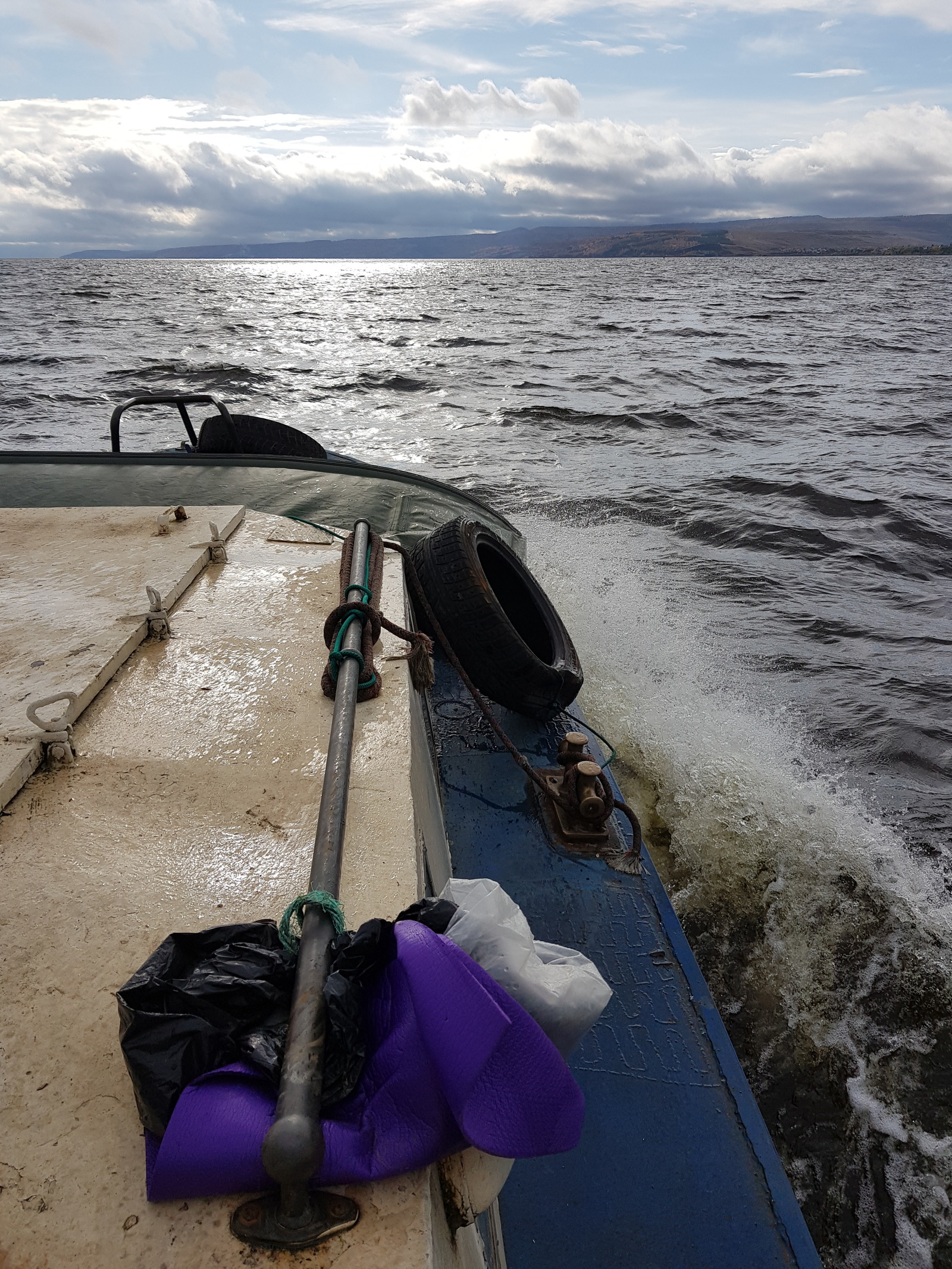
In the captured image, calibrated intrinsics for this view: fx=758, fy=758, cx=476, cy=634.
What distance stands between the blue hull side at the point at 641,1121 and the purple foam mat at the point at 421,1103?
0.98m

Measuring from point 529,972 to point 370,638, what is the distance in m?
1.38

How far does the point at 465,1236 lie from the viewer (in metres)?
1.30

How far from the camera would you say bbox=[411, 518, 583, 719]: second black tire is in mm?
3299

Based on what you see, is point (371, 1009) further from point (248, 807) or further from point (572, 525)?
point (572, 525)

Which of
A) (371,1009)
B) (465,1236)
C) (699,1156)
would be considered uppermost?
(371,1009)

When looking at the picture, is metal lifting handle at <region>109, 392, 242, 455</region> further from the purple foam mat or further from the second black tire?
the purple foam mat

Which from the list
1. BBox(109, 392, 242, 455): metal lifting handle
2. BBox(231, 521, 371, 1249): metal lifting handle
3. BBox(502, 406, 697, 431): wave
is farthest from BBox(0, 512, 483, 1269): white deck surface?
BBox(502, 406, 697, 431): wave

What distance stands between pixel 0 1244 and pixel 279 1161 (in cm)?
44

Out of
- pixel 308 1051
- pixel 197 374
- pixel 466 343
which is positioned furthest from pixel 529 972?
pixel 466 343

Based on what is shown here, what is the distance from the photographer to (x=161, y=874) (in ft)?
5.46

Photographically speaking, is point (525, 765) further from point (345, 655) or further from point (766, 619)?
point (766, 619)

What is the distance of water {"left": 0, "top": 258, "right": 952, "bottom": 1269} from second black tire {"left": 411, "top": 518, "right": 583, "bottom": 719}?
1102mm

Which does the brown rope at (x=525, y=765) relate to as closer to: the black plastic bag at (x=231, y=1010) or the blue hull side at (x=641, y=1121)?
the blue hull side at (x=641, y=1121)

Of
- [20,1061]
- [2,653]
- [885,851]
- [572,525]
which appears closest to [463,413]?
[572,525]
